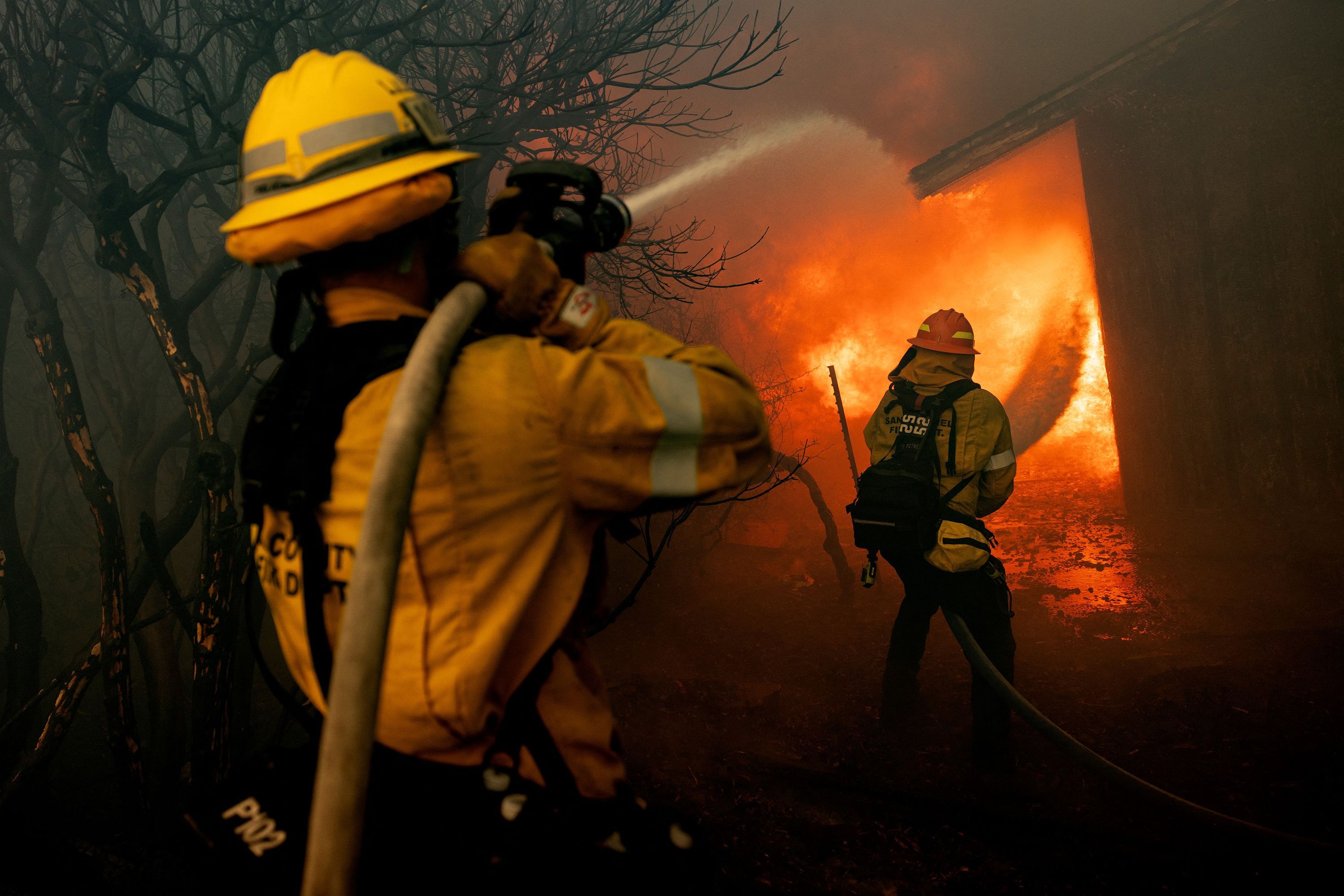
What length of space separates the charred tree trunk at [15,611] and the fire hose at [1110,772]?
17.9 feet

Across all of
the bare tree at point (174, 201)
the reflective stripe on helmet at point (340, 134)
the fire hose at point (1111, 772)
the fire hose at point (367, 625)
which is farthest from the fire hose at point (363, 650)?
the fire hose at point (1111, 772)

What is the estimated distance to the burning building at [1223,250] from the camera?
24.1 ft

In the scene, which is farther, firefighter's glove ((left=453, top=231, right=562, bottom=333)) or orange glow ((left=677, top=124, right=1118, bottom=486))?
orange glow ((left=677, top=124, right=1118, bottom=486))

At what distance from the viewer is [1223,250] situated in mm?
8047

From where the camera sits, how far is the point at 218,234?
9336 millimetres

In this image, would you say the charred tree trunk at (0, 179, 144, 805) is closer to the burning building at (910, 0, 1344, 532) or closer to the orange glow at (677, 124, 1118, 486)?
the orange glow at (677, 124, 1118, 486)

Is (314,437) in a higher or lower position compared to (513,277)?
lower

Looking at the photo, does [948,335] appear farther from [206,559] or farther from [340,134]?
[206,559]

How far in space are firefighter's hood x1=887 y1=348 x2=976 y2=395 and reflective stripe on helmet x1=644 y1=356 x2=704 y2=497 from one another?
323 centimetres

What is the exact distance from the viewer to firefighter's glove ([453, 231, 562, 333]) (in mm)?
1185

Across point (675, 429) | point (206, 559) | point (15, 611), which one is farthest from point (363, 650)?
point (15, 611)

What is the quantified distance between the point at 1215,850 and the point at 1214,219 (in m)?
7.56

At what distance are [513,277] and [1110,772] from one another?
11.8 feet

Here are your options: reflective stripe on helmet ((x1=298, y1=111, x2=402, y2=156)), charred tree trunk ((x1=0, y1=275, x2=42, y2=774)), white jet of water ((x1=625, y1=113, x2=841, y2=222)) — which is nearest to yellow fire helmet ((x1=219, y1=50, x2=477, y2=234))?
reflective stripe on helmet ((x1=298, y1=111, x2=402, y2=156))
